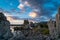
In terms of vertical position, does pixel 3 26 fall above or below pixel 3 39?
above

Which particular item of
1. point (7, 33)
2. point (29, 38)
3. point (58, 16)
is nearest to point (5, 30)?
point (7, 33)

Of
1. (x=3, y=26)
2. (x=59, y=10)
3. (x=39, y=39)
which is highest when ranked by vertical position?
(x=59, y=10)

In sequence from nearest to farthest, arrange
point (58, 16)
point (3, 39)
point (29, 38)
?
point (3, 39), point (29, 38), point (58, 16)

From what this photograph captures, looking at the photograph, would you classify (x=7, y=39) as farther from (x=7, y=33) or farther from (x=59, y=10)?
(x=59, y=10)

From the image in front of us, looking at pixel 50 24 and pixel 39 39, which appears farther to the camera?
pixel 50 24

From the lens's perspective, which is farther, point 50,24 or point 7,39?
point 50,24

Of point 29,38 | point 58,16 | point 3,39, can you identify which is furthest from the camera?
point 58,16

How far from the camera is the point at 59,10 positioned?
60.8 metres

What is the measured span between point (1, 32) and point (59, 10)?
41888 mm

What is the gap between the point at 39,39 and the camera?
22.0m

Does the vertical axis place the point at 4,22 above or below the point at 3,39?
above

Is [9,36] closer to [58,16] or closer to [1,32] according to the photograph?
[1,32]

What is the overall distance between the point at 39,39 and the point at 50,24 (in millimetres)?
40247

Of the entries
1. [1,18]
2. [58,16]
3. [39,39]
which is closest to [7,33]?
[1,18]
